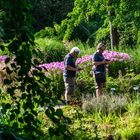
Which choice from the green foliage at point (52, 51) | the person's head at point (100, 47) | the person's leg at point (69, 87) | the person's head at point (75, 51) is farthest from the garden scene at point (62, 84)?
the person's head at point (100, 47)

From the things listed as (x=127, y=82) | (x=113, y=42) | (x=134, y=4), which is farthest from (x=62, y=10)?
(x=127, y=82)

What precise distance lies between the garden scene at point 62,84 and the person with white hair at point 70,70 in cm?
25

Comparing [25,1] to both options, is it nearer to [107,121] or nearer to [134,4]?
[107,121]

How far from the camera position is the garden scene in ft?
12.2

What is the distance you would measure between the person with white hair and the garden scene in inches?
9.8

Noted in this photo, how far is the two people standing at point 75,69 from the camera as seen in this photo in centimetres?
1109

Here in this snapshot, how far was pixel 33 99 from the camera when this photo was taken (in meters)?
3.73

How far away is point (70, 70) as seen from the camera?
11164 millimetres

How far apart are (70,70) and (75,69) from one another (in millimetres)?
177

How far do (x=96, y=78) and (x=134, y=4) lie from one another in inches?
192

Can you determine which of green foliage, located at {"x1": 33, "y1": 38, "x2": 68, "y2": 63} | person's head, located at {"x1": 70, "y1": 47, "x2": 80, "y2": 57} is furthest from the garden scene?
person's head, located at {"x1": 70, "y1": 47, "x2": 80, "y2": 57}

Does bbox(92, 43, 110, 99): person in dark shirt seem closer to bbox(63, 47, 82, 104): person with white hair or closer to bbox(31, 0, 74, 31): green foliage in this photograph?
bbox(63, 47, 82, 104): person with white hair

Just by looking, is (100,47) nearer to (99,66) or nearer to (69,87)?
(99,66)

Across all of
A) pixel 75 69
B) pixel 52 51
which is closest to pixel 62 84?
pixel 75 69
